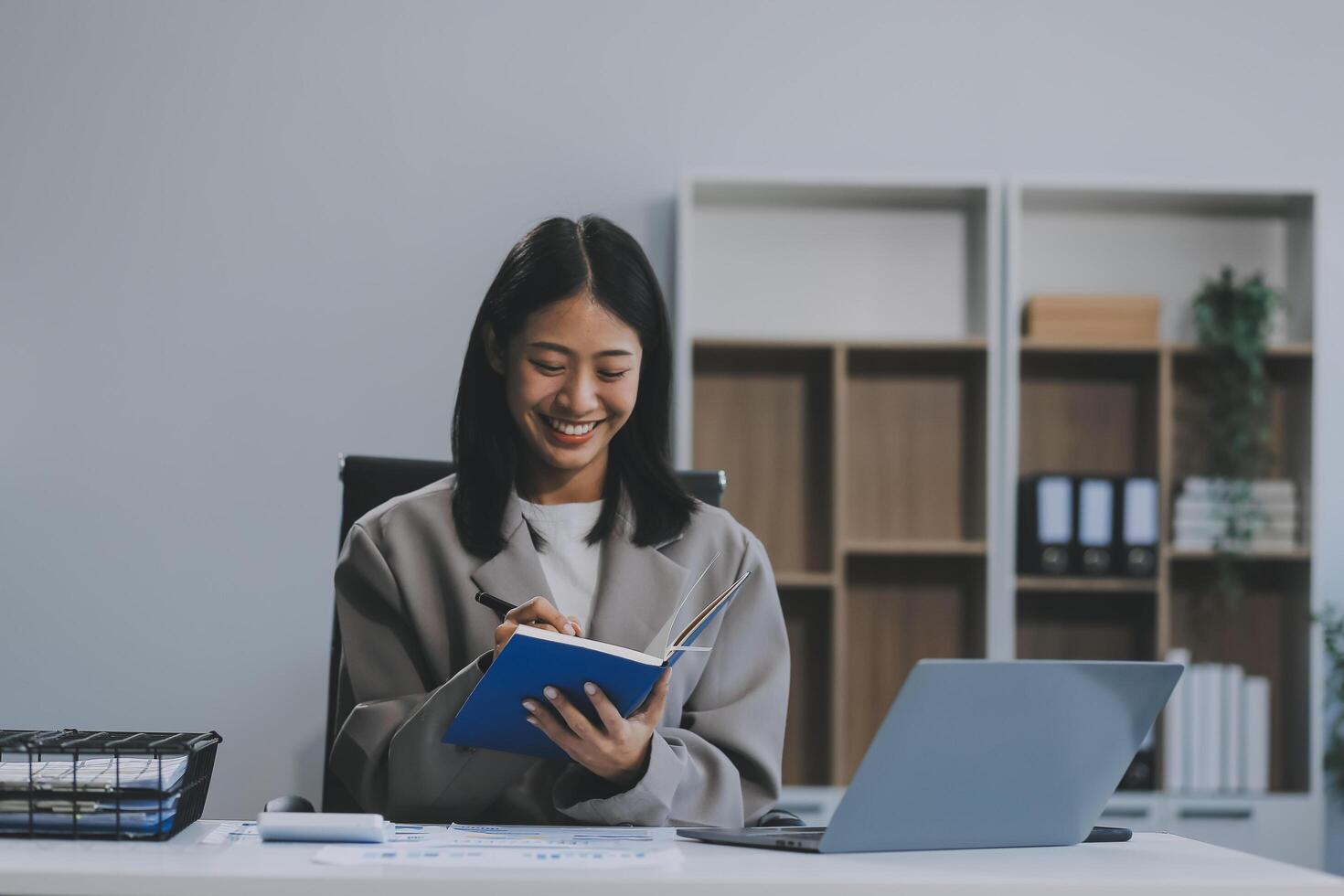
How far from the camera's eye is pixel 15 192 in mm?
3322

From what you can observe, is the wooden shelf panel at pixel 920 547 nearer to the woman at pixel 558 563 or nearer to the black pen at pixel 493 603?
the woman at pixel 558 563

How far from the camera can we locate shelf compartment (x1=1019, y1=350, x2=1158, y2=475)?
338cm

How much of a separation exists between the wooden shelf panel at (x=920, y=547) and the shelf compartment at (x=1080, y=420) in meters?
0.36

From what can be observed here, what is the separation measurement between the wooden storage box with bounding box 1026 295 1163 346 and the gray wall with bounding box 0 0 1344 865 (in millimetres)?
460

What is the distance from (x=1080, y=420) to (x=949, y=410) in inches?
14.1

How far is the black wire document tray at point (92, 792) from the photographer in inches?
42.9

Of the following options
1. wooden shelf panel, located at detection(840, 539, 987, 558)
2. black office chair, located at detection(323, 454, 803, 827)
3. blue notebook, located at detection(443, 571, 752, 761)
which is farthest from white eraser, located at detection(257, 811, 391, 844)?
wooden shelf panel, located at detection(840, 539, 987, 558)

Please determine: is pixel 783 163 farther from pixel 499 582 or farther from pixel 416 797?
pixel 416 797

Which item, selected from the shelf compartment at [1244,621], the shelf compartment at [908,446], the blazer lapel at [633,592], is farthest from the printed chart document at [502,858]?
the shelf compartment at [1244,621]

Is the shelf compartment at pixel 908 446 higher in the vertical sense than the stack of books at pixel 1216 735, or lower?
higher

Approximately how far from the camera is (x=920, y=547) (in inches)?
124

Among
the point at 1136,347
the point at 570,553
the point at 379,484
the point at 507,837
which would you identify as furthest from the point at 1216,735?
the point at 507,837

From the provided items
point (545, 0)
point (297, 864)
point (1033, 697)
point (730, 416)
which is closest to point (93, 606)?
point (730, 416)

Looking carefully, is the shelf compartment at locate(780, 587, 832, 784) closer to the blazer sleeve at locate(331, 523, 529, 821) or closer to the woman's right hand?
the blazer sleeve at locate(331, 523, 529, 821)
